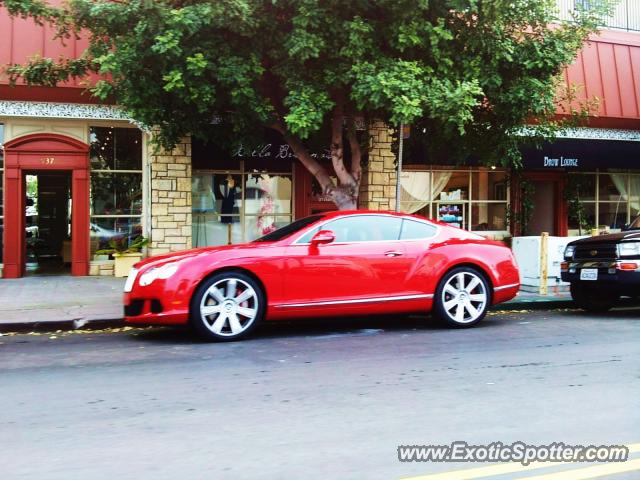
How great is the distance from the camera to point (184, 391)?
514 centimetres

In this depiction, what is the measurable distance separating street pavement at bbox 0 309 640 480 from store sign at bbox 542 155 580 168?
750cm

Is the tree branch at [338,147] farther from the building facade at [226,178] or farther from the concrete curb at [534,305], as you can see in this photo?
the concrete curb at [534,305]

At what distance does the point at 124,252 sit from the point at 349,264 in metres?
7.14

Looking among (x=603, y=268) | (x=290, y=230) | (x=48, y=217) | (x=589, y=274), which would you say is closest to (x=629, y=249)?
(x=603, y=268)

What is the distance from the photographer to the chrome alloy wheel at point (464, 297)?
8.09 metres

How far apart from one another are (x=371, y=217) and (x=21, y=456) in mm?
5139

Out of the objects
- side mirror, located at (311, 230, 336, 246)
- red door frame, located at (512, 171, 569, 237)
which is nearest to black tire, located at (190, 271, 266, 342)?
side mirror, located at (311, 230, 336, 246)

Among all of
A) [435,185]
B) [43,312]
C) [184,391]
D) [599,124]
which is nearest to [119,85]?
[43,312]

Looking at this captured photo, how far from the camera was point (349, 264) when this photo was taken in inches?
301

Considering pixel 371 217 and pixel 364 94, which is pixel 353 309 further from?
pixel 364 94

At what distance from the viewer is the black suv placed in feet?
29.0

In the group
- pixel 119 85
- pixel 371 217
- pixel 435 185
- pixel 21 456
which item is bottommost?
pixel 21 456

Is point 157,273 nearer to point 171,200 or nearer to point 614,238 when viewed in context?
point 614,238

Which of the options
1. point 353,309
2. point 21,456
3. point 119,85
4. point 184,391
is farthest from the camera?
point 119,85
